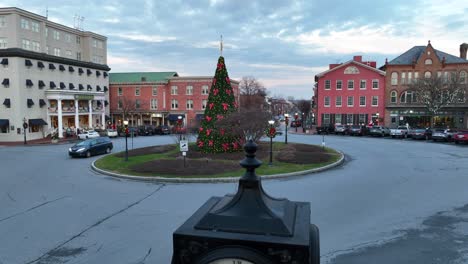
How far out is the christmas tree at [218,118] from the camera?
23.9 m

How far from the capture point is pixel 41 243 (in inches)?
320

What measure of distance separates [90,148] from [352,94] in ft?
149

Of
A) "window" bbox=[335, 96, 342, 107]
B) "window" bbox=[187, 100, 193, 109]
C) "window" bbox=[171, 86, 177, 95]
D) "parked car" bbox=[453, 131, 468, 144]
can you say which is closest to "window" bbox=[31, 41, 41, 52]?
"window" bbox=[171, 86, 177, 95]

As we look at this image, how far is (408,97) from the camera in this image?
2135 inches

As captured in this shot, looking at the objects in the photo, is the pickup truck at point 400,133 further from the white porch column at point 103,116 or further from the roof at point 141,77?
the white porch column at point 103,116

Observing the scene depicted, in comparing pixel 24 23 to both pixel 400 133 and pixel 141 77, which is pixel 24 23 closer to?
pixel 141 77

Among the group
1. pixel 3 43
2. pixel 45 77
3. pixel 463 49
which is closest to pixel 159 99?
pixel 45 77

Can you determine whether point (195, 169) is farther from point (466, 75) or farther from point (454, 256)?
point (466, 75)

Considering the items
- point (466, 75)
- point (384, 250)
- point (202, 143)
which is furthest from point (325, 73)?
point (384, 250)

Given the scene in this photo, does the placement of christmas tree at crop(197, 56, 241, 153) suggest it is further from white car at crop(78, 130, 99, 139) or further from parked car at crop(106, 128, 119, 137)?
parked car at crop(106, 128, 119, 137)

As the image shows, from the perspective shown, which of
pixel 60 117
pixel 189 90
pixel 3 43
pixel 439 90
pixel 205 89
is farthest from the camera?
pixel 189 90

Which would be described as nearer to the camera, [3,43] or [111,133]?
[3,43]

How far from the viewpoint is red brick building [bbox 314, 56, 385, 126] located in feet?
183

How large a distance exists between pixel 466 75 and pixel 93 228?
60556mm
